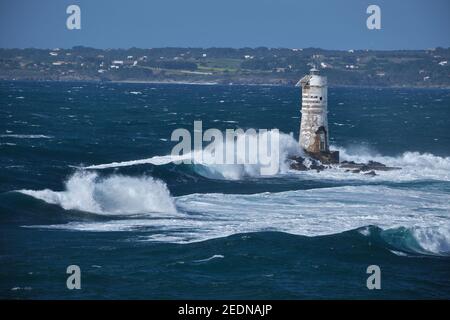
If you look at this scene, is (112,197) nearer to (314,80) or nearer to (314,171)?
(314,171)

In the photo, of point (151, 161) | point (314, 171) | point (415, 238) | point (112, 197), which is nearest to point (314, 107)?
point (314, 171)

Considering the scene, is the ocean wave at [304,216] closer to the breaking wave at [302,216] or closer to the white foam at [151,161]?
the breaking wave at [302,216]

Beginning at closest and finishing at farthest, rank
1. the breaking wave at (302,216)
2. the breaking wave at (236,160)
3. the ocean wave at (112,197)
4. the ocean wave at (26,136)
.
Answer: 1. the breaking wave at (302,216)
2. the ocean wave at (112,197)
3. the breaking wave at (236,160)
4. the ocean wave at (26,136)

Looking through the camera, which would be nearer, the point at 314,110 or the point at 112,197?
the point at 112,197

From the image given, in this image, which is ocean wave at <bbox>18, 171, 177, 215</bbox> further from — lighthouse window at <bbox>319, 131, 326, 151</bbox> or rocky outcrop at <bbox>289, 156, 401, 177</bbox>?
lighthouse window at <bbox>319, 131, 326, 151</bbox>

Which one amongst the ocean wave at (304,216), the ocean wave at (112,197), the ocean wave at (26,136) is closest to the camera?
the ocean wave at (304,216)

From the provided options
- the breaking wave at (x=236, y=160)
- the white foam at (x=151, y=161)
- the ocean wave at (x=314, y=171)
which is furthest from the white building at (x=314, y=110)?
the white foam at (x=151, y=161)

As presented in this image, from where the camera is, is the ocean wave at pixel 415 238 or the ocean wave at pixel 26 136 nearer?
the ocean wave at pixel 415 238
